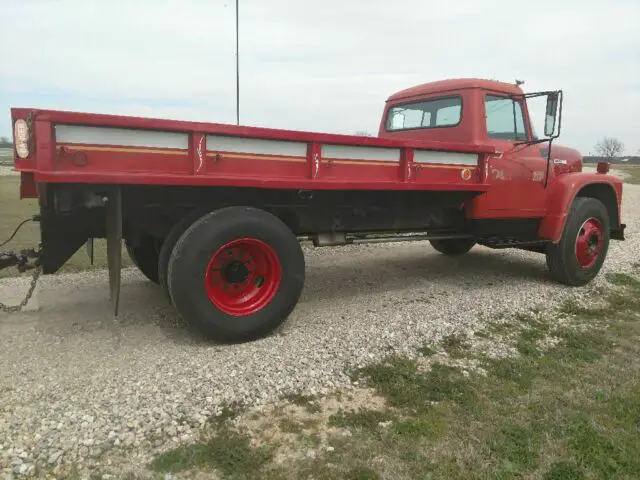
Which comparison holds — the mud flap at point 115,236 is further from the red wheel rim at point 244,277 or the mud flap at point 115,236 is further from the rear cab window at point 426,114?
the rear cab window at point 426,114

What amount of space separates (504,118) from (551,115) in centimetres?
59

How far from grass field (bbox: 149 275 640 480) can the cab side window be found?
2588 millimetres

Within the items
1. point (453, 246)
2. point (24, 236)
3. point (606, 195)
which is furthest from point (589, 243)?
point (24, 236)

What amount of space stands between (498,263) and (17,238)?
759 cm

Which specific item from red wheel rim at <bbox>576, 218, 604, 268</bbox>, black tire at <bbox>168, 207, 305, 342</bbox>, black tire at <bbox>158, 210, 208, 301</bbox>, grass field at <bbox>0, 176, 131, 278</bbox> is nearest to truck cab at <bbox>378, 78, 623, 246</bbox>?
red wheel rim at <bbox>576, 218, 604, 268</bbox>

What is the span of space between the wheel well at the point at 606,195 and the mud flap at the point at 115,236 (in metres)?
5.44

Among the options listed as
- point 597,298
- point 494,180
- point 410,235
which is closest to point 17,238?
point 410,235

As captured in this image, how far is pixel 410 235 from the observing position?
227 inches

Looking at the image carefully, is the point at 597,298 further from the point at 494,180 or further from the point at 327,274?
the point at 327,274

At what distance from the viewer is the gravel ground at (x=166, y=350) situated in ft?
9.23

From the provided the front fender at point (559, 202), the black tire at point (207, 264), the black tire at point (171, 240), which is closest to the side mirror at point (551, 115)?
the front fender at point (559, 202)

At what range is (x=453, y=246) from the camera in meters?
7.87

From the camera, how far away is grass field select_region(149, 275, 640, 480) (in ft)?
8.45

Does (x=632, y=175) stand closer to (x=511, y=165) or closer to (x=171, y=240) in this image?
(x=511, y=165)
